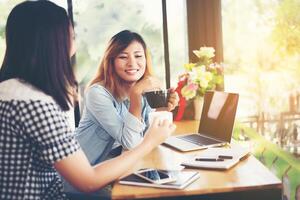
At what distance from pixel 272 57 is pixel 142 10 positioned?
3.28 feet

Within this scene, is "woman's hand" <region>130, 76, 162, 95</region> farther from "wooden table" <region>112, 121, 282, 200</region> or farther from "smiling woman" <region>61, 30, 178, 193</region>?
"wooden table" <region>112, 121, 282, 200</region>

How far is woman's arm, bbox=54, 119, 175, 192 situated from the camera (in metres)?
1.21

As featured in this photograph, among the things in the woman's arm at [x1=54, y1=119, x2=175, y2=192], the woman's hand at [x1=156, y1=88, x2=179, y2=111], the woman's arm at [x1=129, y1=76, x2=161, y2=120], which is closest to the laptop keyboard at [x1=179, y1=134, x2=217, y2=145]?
the woman's hand at [x1=156, y1=88, x2=179, y2=111]

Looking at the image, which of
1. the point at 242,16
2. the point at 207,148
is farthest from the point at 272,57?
the point at 207,148

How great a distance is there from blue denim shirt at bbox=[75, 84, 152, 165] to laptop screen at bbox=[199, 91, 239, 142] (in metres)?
0.34

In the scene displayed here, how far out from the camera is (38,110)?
3.87 feet

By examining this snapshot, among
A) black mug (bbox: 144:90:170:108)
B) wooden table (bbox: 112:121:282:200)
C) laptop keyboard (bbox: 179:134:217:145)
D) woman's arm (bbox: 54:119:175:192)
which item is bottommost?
laptop keyboard (bbox: 179:134:217:145)

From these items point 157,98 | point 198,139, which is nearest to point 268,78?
point 198,139

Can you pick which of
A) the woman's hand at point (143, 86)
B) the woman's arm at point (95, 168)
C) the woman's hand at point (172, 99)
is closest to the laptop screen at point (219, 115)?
the woman's hand at point (172, 99)

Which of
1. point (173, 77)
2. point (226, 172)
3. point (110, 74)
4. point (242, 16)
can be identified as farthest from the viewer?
point (173, 77)

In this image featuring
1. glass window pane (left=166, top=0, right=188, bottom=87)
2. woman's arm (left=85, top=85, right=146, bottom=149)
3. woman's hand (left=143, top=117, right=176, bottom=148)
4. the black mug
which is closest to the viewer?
woman's hand (left=143, top=117, right=176, bottom=148)

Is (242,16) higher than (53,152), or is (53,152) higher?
(242,16)

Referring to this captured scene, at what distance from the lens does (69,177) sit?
122cm

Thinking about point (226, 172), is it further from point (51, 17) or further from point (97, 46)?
point (97, 46)
